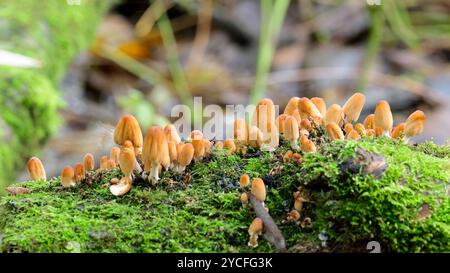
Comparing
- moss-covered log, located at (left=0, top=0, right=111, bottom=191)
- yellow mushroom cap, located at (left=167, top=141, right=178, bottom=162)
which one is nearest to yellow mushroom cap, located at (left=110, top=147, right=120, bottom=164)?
yellow mushroom cap, located at (left=167, top=141, right=178, bottom=162)

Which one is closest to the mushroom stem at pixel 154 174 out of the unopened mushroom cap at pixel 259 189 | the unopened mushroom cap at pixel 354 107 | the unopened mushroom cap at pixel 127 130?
the unopened mushroom cap at pixel 127 130

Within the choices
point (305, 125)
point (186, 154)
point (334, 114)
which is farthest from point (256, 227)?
point (334, 114)

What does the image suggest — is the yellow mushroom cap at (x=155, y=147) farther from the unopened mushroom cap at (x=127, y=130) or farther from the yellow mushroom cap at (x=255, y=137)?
the yellow mushroom cap at (x=255, y=137)

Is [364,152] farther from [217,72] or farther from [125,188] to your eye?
[217,72]

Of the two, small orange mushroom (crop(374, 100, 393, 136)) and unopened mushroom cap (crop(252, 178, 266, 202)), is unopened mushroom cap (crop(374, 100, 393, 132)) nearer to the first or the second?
small orange mushroom (crop(374, 100, 393, 136))

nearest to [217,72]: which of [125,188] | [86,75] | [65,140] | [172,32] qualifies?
[172,32]

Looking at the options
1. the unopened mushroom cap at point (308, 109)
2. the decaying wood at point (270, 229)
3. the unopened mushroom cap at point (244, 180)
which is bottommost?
the decaying wood at point (270, 229)
